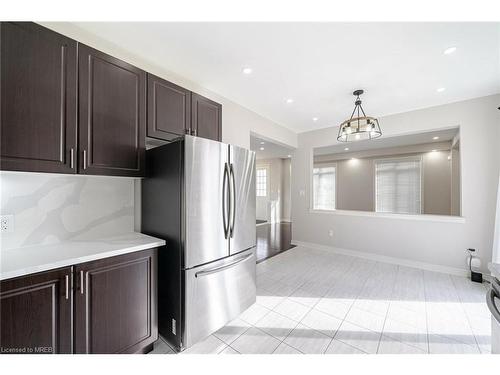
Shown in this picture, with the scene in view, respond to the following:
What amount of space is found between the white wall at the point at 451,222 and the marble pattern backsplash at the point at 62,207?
3844mm

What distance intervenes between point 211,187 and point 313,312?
1.69 metres

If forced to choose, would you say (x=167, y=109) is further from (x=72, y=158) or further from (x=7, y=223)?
(x=7, y=223)

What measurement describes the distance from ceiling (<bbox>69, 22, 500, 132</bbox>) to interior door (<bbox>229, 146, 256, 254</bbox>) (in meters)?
1.00

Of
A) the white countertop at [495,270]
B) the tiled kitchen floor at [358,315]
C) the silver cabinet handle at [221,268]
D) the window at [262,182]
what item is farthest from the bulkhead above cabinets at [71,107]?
the window at [262,182]

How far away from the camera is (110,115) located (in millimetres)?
1568

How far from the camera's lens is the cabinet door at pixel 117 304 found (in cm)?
125

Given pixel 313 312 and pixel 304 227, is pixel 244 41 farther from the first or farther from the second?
pixel 304 227

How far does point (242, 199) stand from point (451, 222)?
134 inches

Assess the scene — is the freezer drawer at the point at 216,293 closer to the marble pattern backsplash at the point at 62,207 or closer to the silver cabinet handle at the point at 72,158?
the marble pattern backsplash at the point at 62,207

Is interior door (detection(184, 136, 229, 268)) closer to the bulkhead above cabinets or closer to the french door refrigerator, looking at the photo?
the french door refrigerator

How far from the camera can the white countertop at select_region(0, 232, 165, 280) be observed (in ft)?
3.51

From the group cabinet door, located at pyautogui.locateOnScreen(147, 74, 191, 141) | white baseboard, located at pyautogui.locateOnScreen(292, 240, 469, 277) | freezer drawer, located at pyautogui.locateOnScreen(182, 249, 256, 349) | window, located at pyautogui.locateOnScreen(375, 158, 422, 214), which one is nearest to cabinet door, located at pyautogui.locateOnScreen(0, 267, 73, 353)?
freezer drawer, located at pyautogui.locateOnScreen(182, 249, 256, 349)
